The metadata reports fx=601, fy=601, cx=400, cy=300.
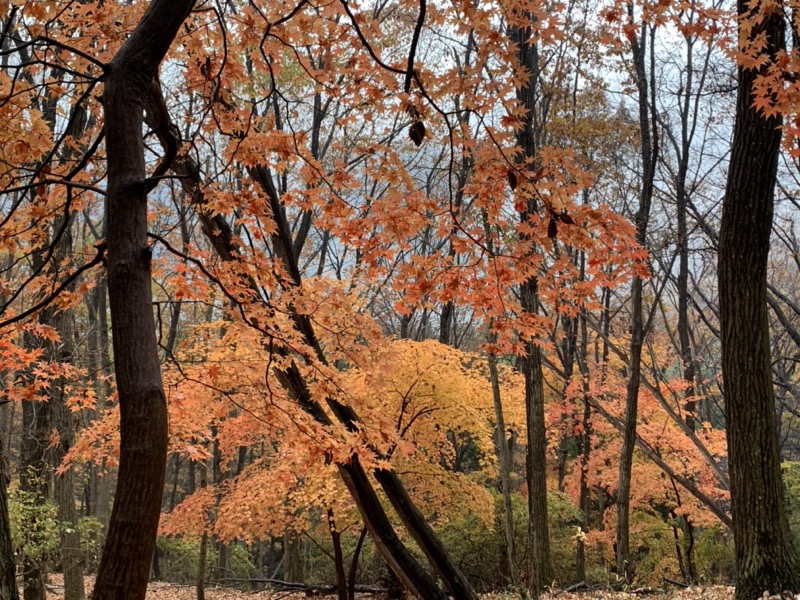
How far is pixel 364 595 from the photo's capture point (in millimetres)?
12117

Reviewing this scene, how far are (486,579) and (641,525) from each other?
4.25m

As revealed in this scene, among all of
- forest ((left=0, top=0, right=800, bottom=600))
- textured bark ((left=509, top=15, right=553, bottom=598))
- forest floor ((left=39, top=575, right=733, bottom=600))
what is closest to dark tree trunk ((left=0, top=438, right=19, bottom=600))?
forest ((left=0, top=0, right=800, bottom=600))

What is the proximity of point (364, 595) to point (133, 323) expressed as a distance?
11.6 metres

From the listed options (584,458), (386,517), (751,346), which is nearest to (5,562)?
(386,517)

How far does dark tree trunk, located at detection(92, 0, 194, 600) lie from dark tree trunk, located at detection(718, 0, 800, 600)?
173 inches

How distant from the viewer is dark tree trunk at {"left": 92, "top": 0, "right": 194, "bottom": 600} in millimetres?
1924

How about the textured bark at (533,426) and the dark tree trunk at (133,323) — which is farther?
the textured bark at (533,426)

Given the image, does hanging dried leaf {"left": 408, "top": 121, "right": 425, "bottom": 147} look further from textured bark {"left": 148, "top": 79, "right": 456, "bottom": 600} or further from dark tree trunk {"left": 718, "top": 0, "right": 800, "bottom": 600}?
dark tree trunk {"left": 718, "top": 0, "right": 800, "bottom": 600}

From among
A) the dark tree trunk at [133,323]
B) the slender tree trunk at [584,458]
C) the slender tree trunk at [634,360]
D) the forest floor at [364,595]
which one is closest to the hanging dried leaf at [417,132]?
the dark tree trunk at [133,323]

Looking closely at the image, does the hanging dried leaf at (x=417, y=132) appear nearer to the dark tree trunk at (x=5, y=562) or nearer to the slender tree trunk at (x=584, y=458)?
the dark tree trunk at (x=5, y=562)

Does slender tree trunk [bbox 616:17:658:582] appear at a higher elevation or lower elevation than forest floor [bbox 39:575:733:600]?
higher

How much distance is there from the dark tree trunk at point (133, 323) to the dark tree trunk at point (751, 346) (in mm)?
4398

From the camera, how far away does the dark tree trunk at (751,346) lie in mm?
4613

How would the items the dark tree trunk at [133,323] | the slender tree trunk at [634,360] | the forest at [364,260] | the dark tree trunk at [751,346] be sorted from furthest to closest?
the slender tree trunk at [634,360] → the dark tree trunk at [751,346] → the forest at [364,260] → the dark tree trunk at [133,323]
